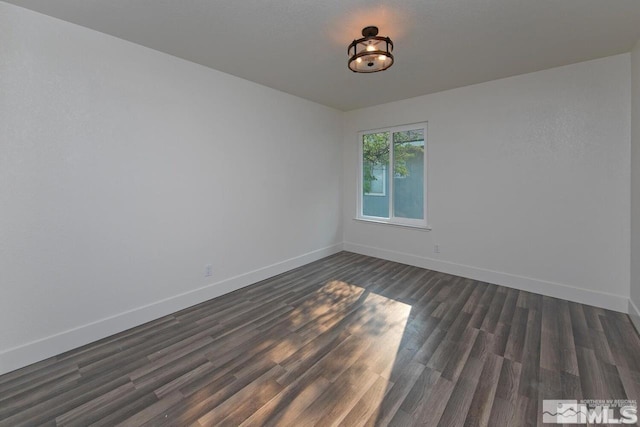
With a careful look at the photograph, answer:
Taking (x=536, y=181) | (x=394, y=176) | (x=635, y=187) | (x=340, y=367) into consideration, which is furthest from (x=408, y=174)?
(x=340, y=367)

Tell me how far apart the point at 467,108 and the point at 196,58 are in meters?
3.38

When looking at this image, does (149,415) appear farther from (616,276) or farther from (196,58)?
(616,276)

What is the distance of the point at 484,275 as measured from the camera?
3.64 metres

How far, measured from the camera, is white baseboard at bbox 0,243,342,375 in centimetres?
205

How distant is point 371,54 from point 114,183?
2487 mm

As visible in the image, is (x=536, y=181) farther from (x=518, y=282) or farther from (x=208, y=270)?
(x=208, y=270)

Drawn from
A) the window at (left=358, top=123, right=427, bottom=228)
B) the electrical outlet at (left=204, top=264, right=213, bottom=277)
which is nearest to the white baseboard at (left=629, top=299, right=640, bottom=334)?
the window at (left=358, top=123, right=427, bottom=228)

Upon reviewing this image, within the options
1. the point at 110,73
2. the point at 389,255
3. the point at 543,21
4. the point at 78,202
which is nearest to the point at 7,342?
the point at 78,202

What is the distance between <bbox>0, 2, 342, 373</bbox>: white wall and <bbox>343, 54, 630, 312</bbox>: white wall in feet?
8.20

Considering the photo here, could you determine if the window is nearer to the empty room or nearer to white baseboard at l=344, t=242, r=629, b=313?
the empty room

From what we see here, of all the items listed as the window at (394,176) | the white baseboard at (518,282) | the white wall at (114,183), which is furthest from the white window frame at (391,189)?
the white wall at (114,183)

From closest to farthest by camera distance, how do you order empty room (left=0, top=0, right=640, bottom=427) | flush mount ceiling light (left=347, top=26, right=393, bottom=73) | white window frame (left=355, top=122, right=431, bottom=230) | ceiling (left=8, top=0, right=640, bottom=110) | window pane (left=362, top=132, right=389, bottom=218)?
1. empty room (left=0, top=0, right=640, bottom=427)
2. ceiling (left=8, top=0, right=640, bottom=110)
3. flush mount ceiling light (left=347, top=26, right=393, bottom=73)
4. white window frame (left=355, top=122, right=431, bottom=230)
5. window pane (left=362, top=132, right=389, bottom=218)

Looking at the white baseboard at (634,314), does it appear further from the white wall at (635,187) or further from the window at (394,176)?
the window at (394,176)

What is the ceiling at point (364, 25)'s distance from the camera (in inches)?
77.9
